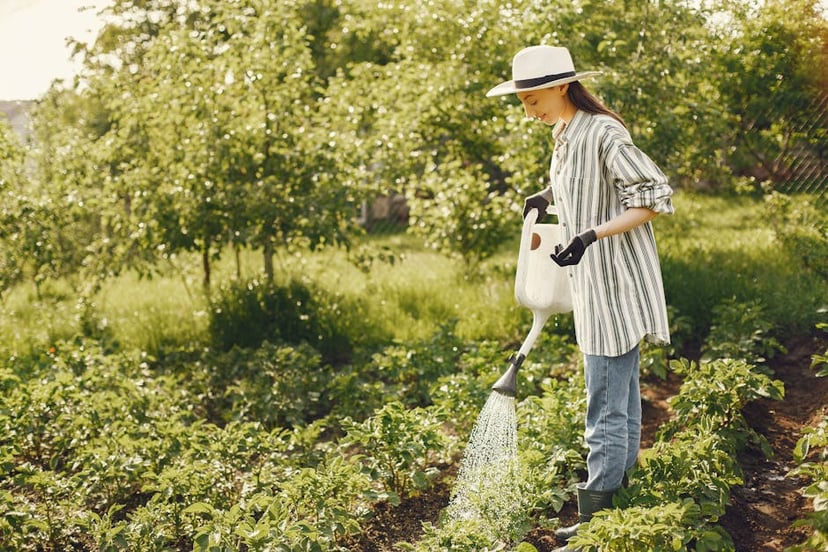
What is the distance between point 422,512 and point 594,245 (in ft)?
4.66

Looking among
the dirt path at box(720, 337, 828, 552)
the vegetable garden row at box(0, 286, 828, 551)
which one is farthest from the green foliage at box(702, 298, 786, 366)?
the dirt path at box(720, 337, 828, 552)

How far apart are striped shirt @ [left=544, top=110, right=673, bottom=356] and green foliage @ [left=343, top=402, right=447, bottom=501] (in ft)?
3.16

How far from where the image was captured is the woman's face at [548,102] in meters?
2.93

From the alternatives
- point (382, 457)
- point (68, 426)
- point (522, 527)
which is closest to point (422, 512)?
point (382, 457)

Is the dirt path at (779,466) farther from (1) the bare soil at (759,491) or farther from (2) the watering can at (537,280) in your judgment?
(2) the watering can at (537,280)

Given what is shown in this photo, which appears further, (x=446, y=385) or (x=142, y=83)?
(x=142, y=83)

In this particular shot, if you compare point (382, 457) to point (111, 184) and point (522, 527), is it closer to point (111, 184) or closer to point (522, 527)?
point (522, 527)

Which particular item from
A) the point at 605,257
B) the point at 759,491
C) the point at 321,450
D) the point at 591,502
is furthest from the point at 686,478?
the point at 321,450

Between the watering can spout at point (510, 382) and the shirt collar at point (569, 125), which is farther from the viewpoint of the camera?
the watering can spout at point (510, 382)

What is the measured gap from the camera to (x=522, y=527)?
3152mm

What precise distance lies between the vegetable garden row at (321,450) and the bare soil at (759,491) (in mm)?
93

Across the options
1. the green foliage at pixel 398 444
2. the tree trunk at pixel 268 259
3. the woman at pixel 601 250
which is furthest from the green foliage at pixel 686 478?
the tree trunk at pixel 268 259

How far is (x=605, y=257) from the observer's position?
293 cm

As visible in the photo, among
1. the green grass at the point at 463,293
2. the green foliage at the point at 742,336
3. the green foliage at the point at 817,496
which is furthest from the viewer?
the green grass at the point at 463,293
